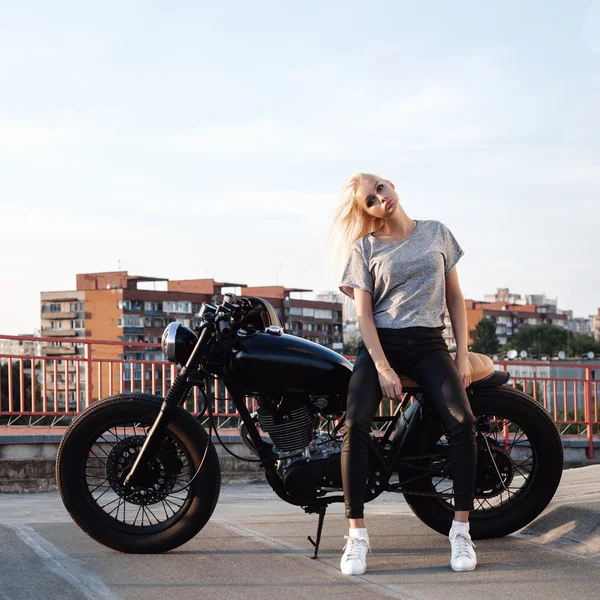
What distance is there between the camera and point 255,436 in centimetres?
446

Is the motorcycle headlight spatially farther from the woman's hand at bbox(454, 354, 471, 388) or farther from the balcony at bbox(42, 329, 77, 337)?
the balcony at bbox(42, 329, 77, 337)

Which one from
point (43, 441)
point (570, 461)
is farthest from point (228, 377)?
point (570, 461)

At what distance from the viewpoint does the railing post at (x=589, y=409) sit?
39.8 ft

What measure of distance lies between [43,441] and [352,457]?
19.3 ft

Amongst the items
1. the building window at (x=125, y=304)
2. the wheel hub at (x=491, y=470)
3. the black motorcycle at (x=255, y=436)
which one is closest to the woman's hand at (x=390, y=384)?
the black motorcycle at (x=255, y=436)

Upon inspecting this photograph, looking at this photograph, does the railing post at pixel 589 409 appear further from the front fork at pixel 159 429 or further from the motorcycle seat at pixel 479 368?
the front fork at pixel 159 429

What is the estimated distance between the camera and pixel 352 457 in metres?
4.16

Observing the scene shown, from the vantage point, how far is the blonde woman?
417 cm

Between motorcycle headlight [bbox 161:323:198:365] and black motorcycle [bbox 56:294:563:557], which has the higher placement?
motorcycle headlight [bbox 161:323:198:365]

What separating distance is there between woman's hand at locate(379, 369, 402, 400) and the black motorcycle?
0.22 meters

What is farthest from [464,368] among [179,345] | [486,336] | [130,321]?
[486,336]

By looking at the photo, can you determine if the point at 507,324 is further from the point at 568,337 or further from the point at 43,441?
the point at 43,441

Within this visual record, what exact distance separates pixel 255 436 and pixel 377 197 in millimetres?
1194

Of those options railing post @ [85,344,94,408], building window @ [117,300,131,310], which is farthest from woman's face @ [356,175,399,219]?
building window @ [117,300,131,310]
